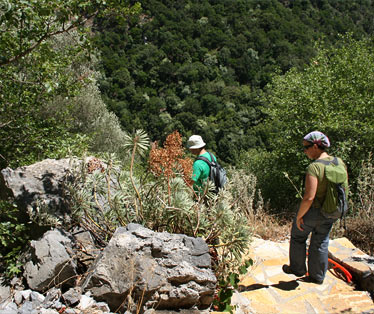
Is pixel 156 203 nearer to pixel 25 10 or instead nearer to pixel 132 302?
pixel 132 302

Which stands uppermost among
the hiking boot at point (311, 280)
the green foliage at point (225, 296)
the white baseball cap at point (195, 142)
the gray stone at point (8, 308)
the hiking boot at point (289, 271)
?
the white baseball cap at point (195, 142)

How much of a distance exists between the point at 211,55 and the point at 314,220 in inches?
3025

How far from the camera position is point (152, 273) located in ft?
8.12

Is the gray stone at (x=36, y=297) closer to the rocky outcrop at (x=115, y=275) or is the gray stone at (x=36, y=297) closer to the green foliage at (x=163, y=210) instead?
the rocky outcrop at (x=115, y=275)

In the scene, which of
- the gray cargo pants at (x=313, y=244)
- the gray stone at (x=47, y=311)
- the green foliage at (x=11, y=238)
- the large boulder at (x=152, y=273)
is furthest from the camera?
the gray cargo pants at (x=313, y=244)

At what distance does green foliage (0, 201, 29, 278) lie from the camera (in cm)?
282

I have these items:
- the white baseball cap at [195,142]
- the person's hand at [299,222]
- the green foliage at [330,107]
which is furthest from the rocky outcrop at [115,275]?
the green foliage at [330,107]

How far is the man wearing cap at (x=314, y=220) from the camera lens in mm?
3051

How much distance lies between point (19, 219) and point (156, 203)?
4.43 ft

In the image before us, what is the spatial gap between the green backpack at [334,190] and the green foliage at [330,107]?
196 inches

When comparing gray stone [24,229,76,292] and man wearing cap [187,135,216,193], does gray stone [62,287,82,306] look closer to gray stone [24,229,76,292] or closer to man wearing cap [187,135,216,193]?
gray stone [24,229,76,292]

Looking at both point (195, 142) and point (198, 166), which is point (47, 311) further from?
point (195, 142)

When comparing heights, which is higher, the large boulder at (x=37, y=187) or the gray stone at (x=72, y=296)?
the large boulder at (x=37, y=187)

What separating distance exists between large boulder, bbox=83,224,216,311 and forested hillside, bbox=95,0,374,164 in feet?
132
